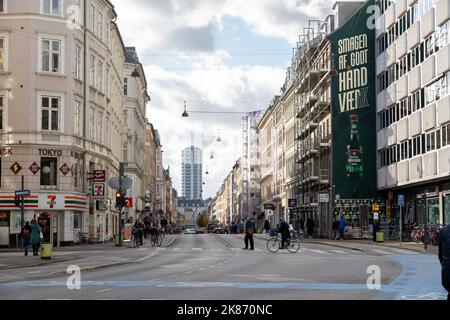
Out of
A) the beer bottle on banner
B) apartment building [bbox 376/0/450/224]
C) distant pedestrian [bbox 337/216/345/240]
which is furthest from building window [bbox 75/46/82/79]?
the beer bottle on banner

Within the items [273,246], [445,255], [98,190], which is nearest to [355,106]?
[98,190]

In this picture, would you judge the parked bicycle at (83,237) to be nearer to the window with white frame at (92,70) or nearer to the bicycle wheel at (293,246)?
the window with white frame at (92,70)

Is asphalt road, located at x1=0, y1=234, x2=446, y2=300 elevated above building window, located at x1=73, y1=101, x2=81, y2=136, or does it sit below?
below

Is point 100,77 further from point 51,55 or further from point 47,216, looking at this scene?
point 47,216

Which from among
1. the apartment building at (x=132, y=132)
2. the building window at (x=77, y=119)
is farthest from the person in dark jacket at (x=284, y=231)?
the apartment building at (x=132, y=132)

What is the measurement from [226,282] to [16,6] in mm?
31202

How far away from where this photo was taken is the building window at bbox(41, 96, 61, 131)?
144 ft

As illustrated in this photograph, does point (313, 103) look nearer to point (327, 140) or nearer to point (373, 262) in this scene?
point (327, 140)

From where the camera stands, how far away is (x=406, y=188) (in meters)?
54.2

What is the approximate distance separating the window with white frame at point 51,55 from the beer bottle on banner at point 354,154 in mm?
25493

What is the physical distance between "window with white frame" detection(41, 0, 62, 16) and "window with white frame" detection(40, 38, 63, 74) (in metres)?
1.68

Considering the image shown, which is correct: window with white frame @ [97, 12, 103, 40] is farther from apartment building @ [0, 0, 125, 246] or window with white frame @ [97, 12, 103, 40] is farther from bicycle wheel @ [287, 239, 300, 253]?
bicycle wheel @ [287, 239, 300, 253]

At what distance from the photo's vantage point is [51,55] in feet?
146

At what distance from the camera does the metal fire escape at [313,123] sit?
64812 mm
